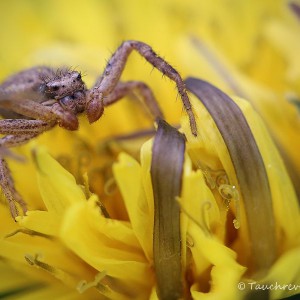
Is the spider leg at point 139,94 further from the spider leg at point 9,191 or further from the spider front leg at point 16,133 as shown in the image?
the spider leg at point 9,191

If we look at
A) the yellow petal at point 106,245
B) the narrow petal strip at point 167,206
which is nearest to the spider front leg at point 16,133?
the yellow petal at point 106,245

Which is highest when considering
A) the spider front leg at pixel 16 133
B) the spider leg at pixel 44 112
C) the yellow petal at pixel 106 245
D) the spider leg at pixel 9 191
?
the spider leg at pixel 44 112

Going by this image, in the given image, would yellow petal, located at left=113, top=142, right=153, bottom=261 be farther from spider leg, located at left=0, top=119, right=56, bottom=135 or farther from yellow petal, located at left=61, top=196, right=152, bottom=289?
spider leg, located at left=0, top=119, right=56, bottom=135

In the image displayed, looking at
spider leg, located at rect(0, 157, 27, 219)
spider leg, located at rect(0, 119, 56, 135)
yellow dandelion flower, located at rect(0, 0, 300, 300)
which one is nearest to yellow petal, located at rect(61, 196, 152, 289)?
yellow dandelion flower, located at rect(0, 0, 300, 300)

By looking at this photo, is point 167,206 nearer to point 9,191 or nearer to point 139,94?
point 9,191

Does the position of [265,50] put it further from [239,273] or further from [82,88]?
[239,273]

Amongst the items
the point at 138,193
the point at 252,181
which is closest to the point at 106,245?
the point at 138,193
